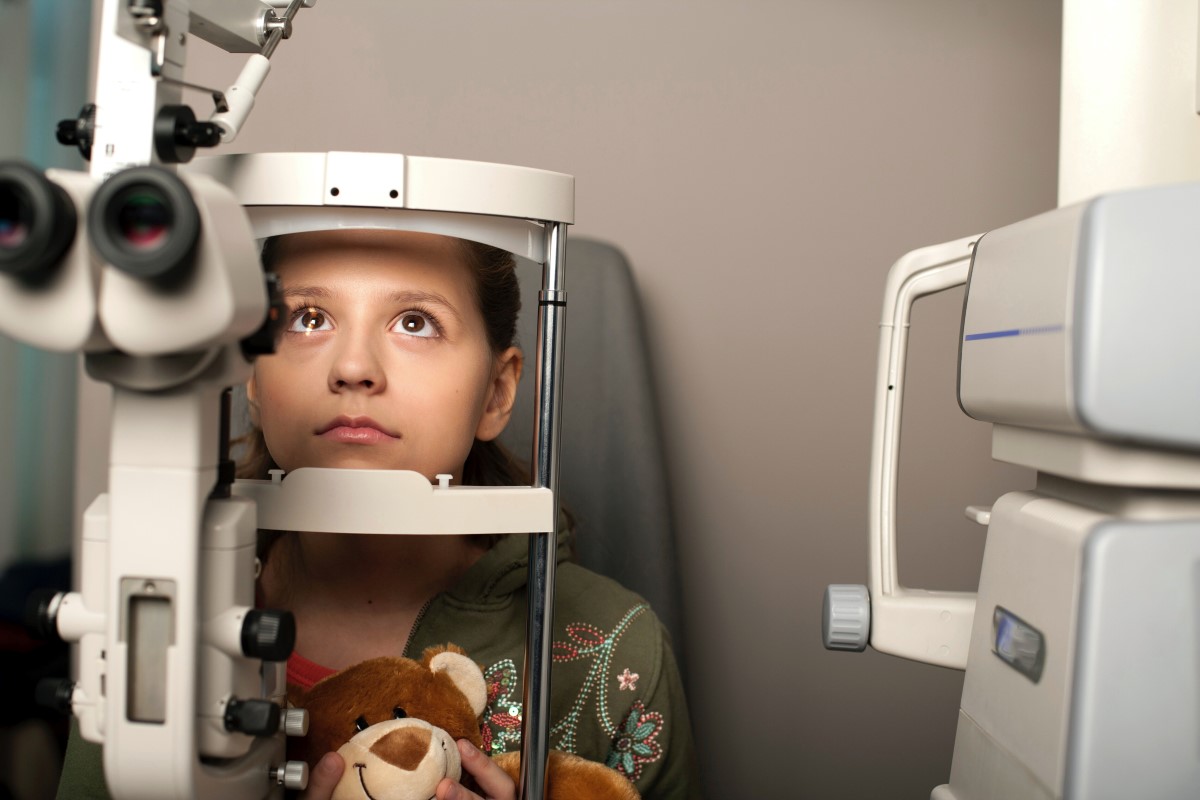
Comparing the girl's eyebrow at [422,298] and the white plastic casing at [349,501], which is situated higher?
the girl's eyebrow at [422,298]

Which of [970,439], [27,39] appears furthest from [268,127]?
[970,439]

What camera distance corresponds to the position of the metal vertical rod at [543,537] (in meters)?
0.86

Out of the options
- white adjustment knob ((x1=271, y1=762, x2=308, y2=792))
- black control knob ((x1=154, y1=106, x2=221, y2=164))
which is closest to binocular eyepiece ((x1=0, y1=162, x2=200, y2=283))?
black control knob ((x1=154, y1=106, x2=221, y2=164))

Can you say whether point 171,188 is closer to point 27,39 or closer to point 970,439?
point 27,39

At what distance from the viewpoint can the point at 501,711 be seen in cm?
100

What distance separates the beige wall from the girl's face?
2.26 ft

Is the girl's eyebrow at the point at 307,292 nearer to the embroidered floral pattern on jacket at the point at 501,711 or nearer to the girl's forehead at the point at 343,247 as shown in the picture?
the girl's forehead at the point at 343,247

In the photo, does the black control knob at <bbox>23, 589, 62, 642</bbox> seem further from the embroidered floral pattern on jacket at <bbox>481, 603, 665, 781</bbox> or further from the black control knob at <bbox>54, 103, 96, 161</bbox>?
the embroidered floral pattern on jacket at <bbox>481, 603, 665, 781</bbox>

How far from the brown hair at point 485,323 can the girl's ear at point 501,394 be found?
1cm

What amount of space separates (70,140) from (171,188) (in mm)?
227

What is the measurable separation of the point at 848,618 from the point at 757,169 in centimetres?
88

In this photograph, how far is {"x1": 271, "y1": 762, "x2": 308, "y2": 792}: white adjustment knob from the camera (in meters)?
0.76

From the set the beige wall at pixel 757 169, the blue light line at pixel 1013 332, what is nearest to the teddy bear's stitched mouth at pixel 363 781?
the blue light line at pixel 1013 332

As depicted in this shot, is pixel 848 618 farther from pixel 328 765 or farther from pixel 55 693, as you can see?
pixel 55 693
